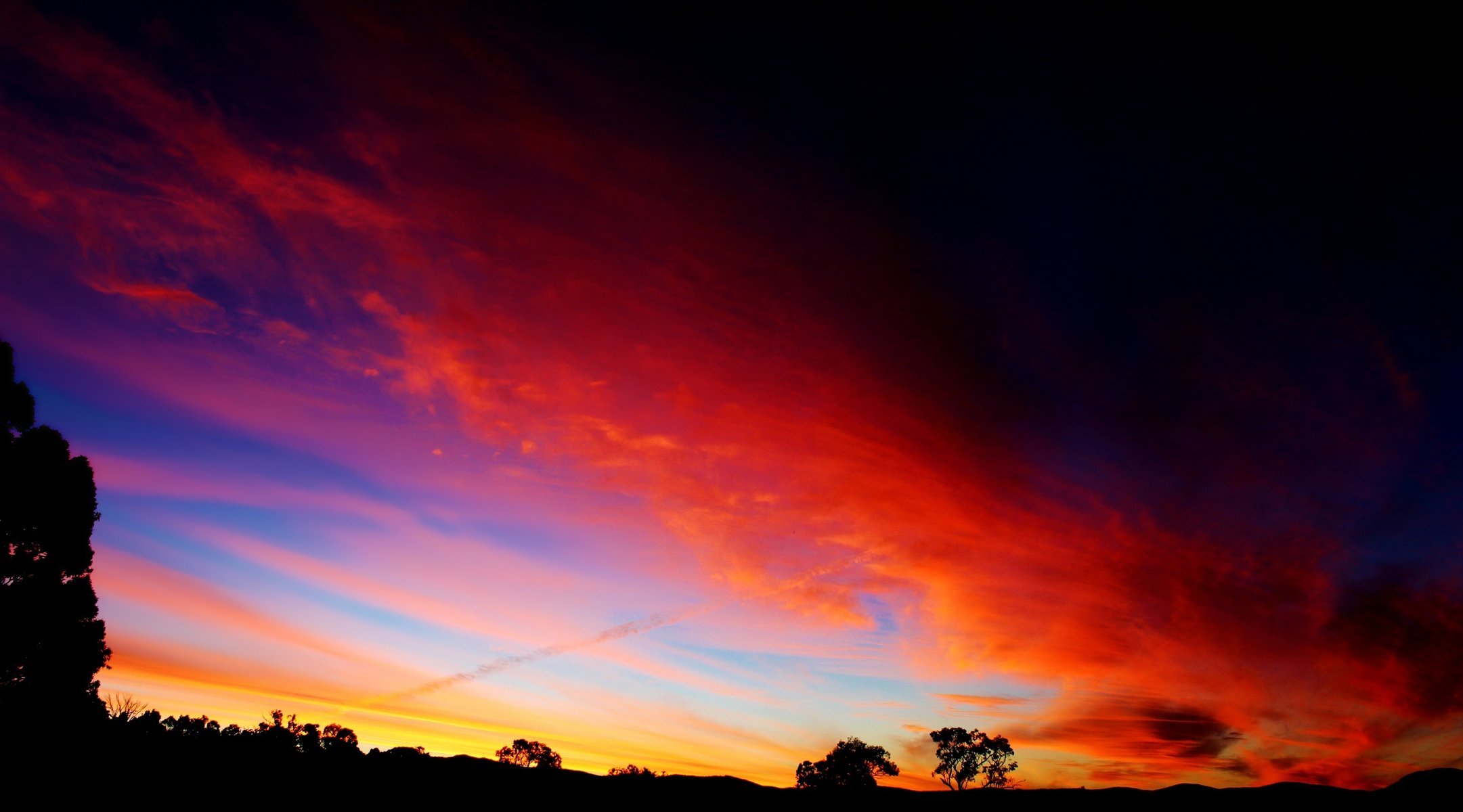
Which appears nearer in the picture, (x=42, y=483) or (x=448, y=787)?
(x=448, y=787)

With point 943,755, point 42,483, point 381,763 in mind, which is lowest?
point 943,755

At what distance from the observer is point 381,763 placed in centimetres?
1182

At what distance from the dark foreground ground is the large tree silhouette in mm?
16092

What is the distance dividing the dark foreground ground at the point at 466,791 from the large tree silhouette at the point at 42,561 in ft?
52.8

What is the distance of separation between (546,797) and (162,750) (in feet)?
22.3

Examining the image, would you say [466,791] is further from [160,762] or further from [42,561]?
[42,561]

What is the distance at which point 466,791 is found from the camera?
37.8ft

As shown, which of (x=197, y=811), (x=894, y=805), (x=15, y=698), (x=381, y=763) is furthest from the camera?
(x=15, y=698)

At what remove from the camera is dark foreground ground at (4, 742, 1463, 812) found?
9453 millimetres

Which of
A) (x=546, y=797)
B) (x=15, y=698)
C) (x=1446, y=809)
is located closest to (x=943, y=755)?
(x=1446, y=809)

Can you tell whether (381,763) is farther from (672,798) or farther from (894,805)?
(894,805)

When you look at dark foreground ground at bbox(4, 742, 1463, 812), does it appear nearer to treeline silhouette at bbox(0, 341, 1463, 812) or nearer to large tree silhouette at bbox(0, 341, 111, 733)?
treeline silhouette at bbox(0, 341, 1463, 812)

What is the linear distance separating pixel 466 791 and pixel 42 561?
22.0 m

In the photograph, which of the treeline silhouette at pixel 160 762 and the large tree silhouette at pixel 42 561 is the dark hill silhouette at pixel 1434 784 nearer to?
the treeline silhouette at pixel 160 762
